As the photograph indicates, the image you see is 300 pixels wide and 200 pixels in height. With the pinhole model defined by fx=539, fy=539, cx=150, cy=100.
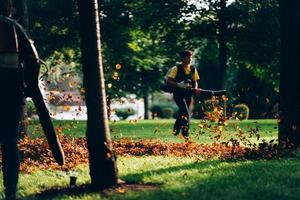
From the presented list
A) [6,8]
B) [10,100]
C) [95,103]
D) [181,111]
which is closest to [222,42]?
[181,111]

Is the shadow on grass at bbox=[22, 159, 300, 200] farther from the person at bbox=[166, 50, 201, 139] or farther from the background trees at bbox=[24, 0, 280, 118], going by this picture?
the background trees at bbox=[24, 0, 280, 118]

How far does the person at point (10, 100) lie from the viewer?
5.18 meters

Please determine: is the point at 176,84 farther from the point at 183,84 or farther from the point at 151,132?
the point at 151,132

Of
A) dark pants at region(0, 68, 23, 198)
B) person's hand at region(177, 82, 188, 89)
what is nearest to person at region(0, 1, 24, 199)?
dark pants at region(0, 68, 23, 198)

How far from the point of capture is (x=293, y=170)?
21.4ft

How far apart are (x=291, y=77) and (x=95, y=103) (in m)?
4.17

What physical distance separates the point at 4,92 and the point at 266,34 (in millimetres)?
20521

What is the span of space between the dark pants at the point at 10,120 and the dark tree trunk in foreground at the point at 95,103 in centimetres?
73

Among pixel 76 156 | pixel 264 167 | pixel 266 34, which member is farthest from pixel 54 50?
pixel 264 167

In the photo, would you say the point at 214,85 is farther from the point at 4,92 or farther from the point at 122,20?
the point at 4,92

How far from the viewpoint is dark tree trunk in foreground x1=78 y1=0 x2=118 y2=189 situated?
5.61m

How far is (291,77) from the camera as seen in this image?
865 centimetres

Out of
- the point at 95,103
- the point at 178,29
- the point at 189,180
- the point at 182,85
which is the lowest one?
the point at 189,180

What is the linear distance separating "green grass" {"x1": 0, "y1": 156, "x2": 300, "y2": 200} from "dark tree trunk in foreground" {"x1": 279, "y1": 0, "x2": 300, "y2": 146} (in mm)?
1121
